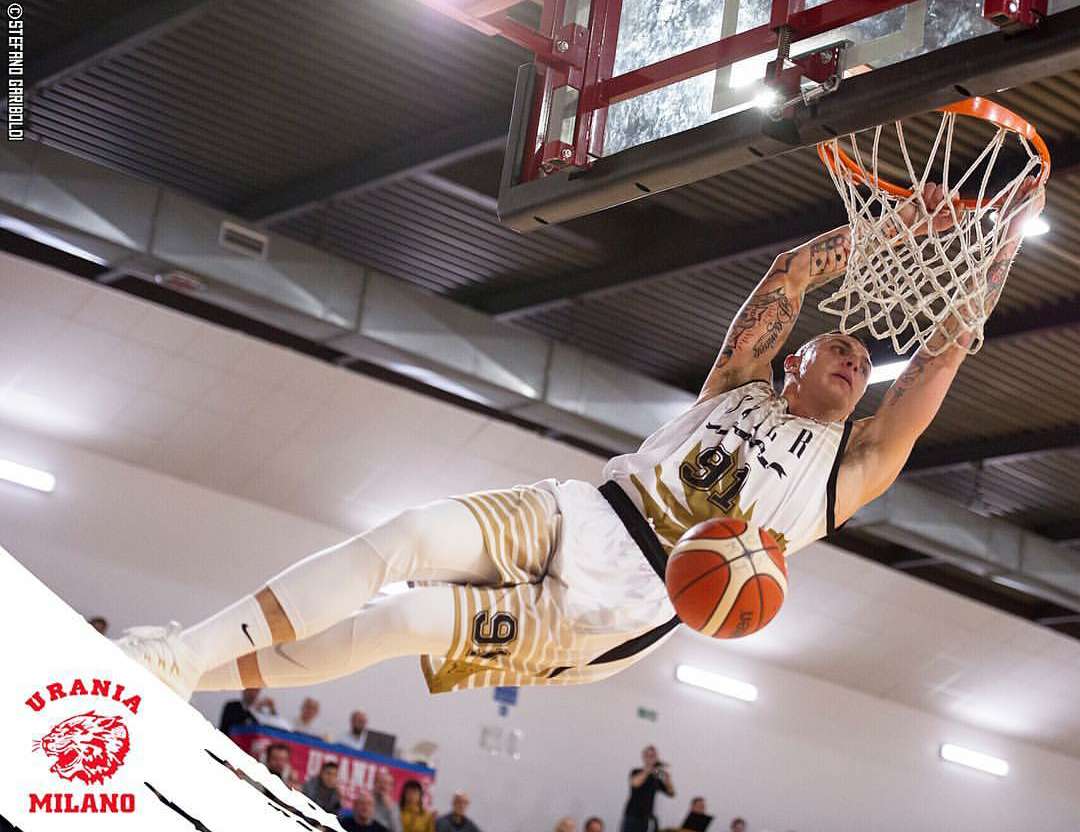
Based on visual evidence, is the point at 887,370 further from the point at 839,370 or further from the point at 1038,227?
the point at 839,370

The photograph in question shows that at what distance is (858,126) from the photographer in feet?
13.4

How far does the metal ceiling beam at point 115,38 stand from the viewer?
896 centimetres

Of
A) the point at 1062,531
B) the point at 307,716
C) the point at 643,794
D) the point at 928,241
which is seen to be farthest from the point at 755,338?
the point at 1062,531

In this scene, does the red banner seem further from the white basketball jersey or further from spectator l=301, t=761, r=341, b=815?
the white basketball jersey

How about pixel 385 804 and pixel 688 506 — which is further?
pixel 385 804

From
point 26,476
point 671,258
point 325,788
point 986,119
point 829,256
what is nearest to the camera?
point 986,119

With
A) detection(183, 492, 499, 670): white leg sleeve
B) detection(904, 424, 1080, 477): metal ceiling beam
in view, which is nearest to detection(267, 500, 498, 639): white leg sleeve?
detection(183, 492, 499, 670): white leg sleeve

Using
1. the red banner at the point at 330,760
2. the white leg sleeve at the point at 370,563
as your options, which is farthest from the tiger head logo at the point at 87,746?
the red banner at the point at 330,760

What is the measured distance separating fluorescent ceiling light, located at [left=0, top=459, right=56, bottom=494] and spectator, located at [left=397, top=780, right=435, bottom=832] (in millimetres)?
Answer: 4574

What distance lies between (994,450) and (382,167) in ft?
24.1

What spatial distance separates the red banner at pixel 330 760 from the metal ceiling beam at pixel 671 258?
4097 millimetres

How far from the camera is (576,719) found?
54.7 ft

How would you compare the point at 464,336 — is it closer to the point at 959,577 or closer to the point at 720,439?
the point at 720,439

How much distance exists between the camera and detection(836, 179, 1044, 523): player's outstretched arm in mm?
4996
